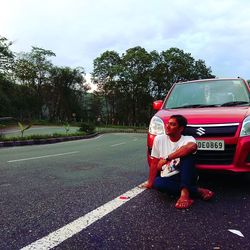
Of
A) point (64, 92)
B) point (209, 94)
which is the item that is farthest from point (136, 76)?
point (209, 94)

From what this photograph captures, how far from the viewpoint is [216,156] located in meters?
4.08

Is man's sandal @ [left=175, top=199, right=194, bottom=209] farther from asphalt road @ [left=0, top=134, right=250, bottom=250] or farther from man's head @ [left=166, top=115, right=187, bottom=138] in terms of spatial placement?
man's head @ [left=166, top=115, right=187, bottom=138]

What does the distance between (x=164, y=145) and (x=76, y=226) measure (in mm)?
1573

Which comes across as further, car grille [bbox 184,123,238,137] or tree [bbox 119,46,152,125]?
tree [bbox 119,46,152,125]

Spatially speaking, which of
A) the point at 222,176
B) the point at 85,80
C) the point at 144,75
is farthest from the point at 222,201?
the point at 85,80

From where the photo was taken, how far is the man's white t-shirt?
4.00m

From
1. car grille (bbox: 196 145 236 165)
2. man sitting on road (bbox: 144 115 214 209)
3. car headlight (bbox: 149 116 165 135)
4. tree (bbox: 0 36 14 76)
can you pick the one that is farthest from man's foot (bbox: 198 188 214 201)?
tree (bbox: 0 36 14 76)

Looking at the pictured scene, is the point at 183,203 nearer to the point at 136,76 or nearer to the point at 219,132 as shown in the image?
the point at 219,132

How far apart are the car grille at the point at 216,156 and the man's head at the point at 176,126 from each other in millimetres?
385

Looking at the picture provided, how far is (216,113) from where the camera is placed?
4.33 m

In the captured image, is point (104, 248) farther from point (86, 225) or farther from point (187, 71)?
point (187, 71)

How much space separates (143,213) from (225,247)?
105 cm

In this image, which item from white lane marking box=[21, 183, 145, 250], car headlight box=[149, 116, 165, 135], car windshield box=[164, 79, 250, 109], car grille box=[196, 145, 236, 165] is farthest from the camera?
car windshield box=[164, 79, 250, 109]

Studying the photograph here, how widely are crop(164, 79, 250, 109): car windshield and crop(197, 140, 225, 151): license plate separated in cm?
113
